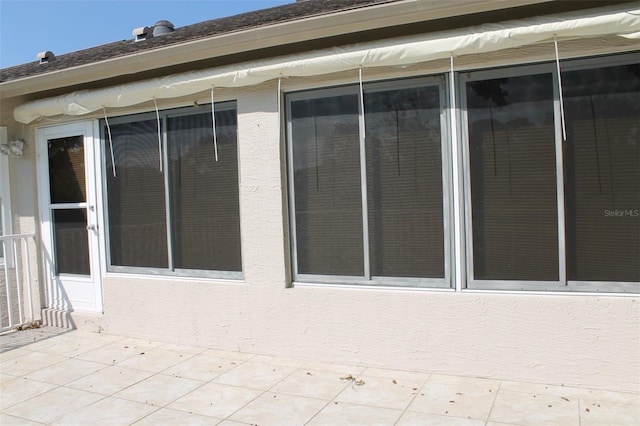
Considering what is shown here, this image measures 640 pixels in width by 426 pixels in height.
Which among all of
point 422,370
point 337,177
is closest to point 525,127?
point 337,177

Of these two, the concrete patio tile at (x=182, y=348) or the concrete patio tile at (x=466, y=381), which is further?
the concrete patio tile at (x=182, y=348)

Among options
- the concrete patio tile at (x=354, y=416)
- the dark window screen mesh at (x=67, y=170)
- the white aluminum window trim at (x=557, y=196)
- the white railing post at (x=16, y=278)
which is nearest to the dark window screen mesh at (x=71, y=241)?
the dark window screen mesh at (x=67, y=170)

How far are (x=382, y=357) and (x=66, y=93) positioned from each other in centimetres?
460

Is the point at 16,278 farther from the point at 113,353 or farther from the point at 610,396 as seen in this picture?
the point at 610,396

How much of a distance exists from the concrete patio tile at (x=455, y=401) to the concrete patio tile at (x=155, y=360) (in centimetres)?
236

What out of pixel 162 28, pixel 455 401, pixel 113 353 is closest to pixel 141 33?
pixel 162 28

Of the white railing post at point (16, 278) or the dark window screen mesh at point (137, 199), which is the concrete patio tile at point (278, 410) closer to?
the dark window screen mesh at point (137, 199)

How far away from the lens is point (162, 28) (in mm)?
7129

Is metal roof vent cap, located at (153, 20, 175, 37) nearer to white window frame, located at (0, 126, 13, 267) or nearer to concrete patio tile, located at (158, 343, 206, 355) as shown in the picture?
white window frame, located at (0, 126, 13, 267)

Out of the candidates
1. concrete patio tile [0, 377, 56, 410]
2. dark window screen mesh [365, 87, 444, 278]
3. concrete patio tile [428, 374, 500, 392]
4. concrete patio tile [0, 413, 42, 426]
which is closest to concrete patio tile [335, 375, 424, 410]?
concrete patio tile [428, 374, 500, 392]

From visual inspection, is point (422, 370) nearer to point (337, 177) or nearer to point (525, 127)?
point (337, 177)

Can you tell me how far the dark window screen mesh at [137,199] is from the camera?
5.40 m

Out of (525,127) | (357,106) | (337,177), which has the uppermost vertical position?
(357,106)

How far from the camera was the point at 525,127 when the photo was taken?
3873mm
